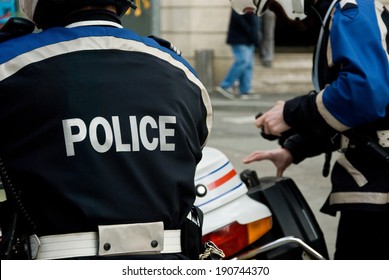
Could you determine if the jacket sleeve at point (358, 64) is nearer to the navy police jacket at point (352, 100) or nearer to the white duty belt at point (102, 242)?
the navy police jacket at point (352, 100)

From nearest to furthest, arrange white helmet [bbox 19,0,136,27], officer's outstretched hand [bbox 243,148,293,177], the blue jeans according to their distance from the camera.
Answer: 1. white helmet [bbox 19,0,136,27]
2. officer's outstretched hand [bbox 243,148,293,177]
3. the blue jeans

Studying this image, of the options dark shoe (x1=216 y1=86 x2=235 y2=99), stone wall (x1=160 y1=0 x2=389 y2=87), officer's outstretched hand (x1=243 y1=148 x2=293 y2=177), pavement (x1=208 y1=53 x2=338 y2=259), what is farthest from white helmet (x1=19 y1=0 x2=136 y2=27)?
stone wall (x1=160 y1=0 x2=389 y2=87)

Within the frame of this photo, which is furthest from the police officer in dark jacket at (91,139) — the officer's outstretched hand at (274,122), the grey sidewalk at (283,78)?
the grey sidewalk at (283,78)

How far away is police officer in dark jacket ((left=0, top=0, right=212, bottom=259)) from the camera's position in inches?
80.7

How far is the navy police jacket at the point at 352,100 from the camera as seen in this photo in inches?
118

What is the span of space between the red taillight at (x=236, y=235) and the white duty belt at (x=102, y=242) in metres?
0.79

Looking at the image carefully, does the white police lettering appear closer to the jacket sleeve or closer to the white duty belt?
the white duty belt

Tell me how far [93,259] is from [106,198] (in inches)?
6.2

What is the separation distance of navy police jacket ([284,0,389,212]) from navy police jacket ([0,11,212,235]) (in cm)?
102

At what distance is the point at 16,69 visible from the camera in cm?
205

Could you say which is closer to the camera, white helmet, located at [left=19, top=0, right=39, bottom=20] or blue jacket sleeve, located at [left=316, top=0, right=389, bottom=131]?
white helmet, located at [left=19, top=0, right=39, bottom=20]

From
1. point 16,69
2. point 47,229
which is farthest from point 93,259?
point 16,69

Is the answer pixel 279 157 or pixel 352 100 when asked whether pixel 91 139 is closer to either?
pixel 352 100

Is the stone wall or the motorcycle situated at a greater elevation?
the motorcycle
